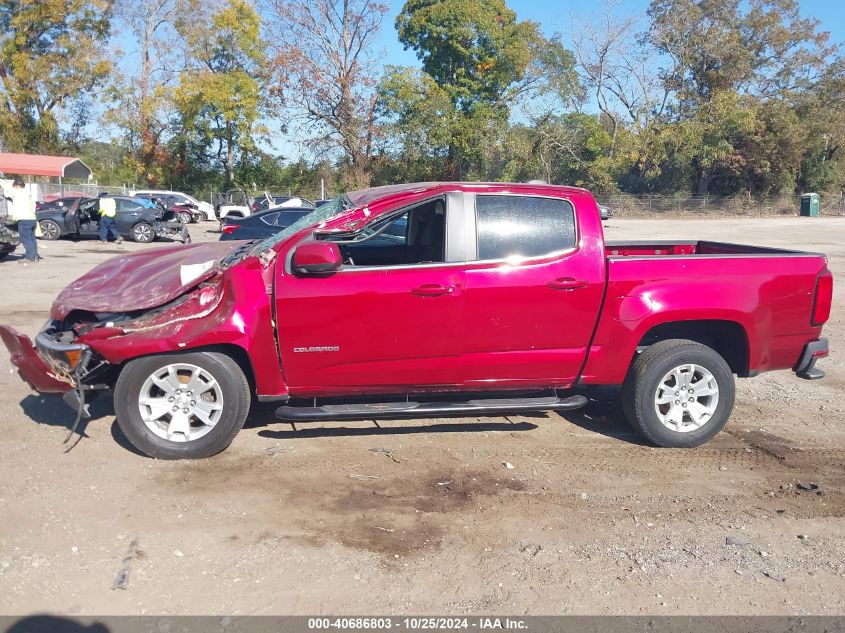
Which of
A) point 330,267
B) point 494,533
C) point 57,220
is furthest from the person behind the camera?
point 57,220

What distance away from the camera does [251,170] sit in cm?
4869

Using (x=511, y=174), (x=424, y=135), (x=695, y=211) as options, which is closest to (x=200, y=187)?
(x=424, y=135)

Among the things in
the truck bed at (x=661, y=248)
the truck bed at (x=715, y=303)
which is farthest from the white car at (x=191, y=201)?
the truck bed at (x=715, y=303)

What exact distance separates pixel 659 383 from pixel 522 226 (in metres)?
1.52

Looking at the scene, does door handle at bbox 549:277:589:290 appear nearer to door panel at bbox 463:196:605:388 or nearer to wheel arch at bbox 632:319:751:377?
door panel at bbox 463:196:605:388

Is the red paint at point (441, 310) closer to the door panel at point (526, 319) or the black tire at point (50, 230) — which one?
the door panel at point (526, 319)

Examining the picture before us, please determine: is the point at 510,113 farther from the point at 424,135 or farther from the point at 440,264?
the point at 440,264

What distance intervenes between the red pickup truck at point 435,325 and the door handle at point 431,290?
0.01 metres

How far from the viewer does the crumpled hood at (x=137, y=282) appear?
510 centimetres

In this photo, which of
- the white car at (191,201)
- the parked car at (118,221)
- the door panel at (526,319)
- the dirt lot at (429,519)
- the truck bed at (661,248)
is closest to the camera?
the dirt lot at (429,519)

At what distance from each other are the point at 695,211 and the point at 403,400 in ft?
151

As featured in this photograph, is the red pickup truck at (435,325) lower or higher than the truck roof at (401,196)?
lower

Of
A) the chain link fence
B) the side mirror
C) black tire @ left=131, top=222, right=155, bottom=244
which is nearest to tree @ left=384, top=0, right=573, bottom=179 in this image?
the chain link fence

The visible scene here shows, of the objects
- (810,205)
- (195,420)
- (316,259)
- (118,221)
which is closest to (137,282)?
(195,420)
